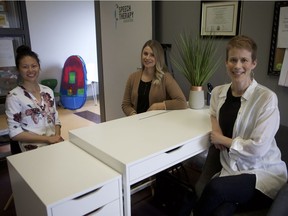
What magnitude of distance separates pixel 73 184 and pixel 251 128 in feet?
3.16

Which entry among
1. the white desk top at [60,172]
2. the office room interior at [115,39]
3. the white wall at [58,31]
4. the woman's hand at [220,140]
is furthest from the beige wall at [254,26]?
the white wall at [58,31]

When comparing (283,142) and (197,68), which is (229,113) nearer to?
(283,142)

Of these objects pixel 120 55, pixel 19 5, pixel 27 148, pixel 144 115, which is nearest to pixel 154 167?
pixel 144 115

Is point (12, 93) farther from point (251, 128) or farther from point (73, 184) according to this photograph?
point (251, 128)

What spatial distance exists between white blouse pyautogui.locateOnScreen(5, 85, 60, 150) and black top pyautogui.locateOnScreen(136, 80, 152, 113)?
2.24 ft

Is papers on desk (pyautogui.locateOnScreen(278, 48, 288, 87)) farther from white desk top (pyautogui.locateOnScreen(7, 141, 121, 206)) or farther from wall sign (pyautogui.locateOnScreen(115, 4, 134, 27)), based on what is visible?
wall sign (pyautogui.locateOnScreen(115, 4, 134, 27))

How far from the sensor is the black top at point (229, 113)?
1549mm

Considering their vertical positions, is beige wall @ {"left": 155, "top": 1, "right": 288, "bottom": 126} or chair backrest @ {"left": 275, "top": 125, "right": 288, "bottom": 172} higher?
beige wall @ {"left": 155, "top": 1, "right": 288, "bottom": 126}

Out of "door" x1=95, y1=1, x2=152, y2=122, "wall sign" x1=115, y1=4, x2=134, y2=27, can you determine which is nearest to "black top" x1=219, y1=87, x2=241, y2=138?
"door" x1=95, y1=1, x2=152, y2=122

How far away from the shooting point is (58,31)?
16.7 ft

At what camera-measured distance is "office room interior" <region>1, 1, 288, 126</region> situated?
206 centimetres

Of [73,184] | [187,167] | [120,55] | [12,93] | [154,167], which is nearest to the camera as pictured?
[73,184]

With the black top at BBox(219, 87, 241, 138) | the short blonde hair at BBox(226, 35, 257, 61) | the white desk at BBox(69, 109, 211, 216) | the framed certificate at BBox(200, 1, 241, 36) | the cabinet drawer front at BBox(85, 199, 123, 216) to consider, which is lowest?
the cabinet drawer front at BBox(85, 199, 123, 216)

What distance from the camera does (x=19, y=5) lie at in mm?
3195
